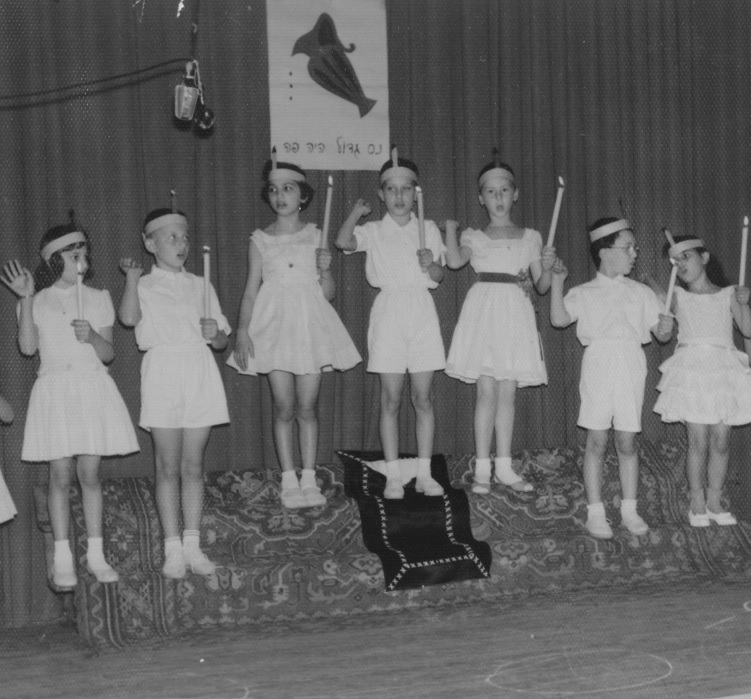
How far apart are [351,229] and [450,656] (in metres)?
1.66

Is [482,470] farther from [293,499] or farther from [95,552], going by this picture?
[95,552]

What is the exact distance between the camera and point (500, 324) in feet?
13.6

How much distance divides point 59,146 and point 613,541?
2585mm

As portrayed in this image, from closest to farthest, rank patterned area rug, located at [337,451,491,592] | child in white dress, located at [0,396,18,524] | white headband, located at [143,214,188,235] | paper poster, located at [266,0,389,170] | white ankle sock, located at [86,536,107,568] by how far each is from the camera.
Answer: child in white dress, located at [0,396,18,524], white ankle sock, located at [86,536,107,568], patterned area rug, located at [337,451,491,592], white headband, located at [143,214,188,235], paper poster, located at [266,0,389,170]

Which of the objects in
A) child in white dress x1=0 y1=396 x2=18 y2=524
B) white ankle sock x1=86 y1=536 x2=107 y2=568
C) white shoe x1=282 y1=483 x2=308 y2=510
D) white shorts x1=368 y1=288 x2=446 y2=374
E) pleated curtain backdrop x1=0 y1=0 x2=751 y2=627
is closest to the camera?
child in white dress x1=0 y1=396 x2=18 y2=524

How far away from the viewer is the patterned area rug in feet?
12.1

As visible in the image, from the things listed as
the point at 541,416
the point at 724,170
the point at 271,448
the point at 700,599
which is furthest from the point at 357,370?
the point at 724,170

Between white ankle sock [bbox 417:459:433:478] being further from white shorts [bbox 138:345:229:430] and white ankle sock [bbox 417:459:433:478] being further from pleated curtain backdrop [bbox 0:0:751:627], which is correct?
white shorts [bbox 138:345:229:430]

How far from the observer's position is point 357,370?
4586mm

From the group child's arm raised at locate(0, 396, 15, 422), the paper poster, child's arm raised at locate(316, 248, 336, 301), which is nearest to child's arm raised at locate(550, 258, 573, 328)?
child's arm raised at locate(316, 248, 336, 301)

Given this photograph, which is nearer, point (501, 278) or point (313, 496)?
point (313, 496)

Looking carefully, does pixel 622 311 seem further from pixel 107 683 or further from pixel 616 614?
pixel 107 683

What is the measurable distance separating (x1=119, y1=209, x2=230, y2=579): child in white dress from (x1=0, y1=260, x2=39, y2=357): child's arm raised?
0.30 m

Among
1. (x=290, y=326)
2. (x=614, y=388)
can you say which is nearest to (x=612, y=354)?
(x=614, y=388)
